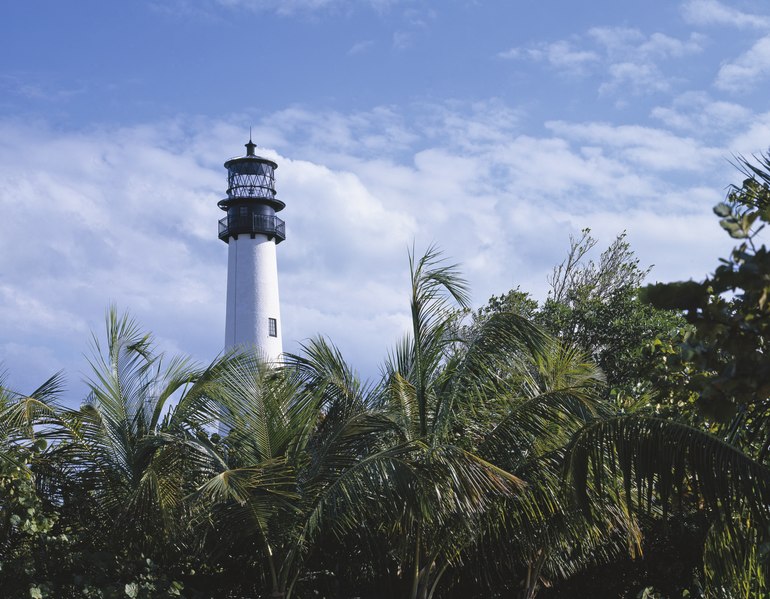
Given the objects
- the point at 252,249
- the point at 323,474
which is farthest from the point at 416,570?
the point at 252,249

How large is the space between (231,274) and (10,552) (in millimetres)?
17667

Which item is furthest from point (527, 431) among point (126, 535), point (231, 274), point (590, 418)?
Answer: point (231, 274)

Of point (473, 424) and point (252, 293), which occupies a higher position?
point (252, 293)

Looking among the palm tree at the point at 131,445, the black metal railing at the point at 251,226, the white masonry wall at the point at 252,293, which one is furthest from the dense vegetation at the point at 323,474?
the black metal railing at the point at 251,226

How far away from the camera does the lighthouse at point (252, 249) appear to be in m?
26.1

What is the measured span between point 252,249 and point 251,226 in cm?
62

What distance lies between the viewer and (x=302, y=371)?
1053 cm

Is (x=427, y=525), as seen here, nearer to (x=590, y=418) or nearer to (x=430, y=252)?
(x=590, y=418)

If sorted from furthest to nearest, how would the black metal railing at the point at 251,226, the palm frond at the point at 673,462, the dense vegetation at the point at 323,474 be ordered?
the black metal railing at the point at 251,226
the dense vegetation at the point at 323,474
the palm frond at the point at 673,462

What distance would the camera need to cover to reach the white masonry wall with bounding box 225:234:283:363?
25969 mm

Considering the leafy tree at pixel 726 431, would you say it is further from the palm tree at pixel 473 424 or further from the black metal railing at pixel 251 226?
the black metal railing at pixel 251 226

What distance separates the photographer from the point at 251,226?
2677 centimetres

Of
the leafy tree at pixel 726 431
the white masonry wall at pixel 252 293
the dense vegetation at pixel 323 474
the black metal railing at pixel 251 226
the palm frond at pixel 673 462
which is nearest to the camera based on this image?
the leafy tree at pixel 726 431

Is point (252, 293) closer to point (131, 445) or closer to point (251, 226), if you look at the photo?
point (251, 226)
